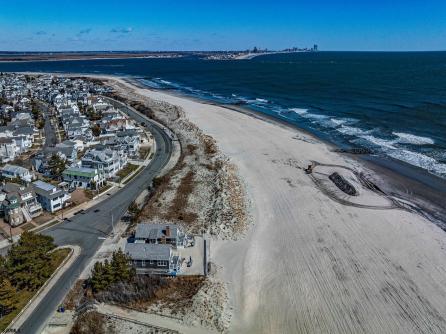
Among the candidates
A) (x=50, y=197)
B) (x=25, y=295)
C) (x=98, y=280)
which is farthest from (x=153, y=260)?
(x=50, y=197)

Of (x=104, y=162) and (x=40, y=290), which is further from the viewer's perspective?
(x=104, y=162)

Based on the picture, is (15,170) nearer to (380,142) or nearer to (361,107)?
(380,142)

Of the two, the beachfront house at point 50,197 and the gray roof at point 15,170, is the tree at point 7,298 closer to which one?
the beachfront house at point 50,197

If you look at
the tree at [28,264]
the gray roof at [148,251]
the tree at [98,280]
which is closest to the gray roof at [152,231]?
the gray roof at [148,251]

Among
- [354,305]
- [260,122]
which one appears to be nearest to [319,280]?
[354,305]

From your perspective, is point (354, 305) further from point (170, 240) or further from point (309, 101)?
point (309, 101)
